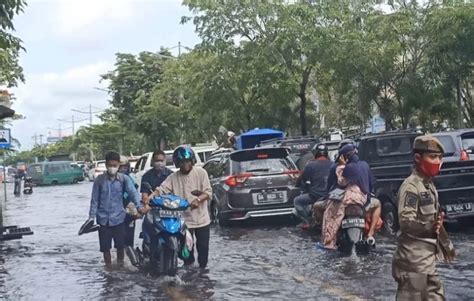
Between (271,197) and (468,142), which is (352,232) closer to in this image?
(271,197)

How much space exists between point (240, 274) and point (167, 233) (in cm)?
134

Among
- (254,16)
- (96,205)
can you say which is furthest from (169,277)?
(254,16)

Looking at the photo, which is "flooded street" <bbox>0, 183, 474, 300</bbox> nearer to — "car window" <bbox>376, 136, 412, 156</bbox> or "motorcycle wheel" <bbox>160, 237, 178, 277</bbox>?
"motorcycle wheel" <bbox>160, 237, 178, 277</bbox>

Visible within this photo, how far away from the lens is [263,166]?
1468cm

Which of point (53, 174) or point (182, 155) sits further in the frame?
point (53, 174)

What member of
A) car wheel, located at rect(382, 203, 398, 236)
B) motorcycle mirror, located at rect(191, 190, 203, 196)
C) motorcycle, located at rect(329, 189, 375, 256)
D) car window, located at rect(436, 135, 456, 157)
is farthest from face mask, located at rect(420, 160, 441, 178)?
car window, located at rect(436, 135, 456, 157)

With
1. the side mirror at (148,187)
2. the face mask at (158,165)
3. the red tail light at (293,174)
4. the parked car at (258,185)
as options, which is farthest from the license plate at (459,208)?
the side mirror at (148,187)

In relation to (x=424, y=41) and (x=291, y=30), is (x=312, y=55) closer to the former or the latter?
(x=291, y=30)

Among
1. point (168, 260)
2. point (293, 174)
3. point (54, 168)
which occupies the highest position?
point (54, 168)

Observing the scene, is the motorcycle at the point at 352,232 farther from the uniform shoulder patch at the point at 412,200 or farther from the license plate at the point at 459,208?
the uniform shoulder patch at the point at 412,200

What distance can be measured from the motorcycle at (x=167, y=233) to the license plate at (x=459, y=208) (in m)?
4.72

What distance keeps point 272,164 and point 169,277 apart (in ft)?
19.6

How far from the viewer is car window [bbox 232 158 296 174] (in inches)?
575

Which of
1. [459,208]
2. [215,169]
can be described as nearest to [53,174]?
[215,169]
